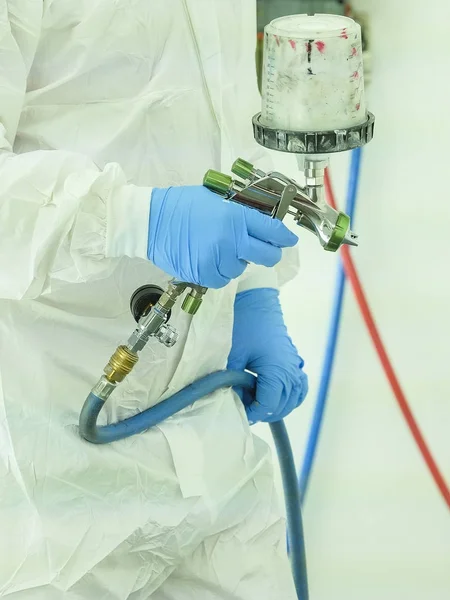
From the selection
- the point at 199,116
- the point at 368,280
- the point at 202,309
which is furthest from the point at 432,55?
the point at 202,309

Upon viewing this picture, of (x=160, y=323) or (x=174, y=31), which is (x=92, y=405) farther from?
(x=174, y=31)

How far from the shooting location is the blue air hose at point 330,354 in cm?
154

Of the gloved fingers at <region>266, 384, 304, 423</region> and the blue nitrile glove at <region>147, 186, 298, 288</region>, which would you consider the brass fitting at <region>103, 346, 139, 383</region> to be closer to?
the blue nitrile glove at <region>147, 186, 298, 288</region>

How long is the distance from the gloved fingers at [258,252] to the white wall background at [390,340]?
2.30ft

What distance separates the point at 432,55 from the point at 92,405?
37.4 inches

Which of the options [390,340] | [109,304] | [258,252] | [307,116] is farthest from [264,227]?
[390,340]

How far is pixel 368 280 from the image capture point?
5.23 feet

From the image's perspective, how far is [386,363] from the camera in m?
1.62

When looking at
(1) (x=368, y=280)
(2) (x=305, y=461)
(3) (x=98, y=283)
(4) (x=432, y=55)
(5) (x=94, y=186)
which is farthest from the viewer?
(2) (x=305, y=461)

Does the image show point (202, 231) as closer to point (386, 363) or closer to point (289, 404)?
point (289, 404)

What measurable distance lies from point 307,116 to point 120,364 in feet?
1.13

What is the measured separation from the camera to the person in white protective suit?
2.66 feet

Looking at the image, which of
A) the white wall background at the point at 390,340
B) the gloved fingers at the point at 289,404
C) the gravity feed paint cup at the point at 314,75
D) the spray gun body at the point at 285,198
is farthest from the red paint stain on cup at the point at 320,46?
the white wall background at the point at 390,340

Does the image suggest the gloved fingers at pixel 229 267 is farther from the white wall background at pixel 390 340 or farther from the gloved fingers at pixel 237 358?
the white wall background at pixel 390 340
